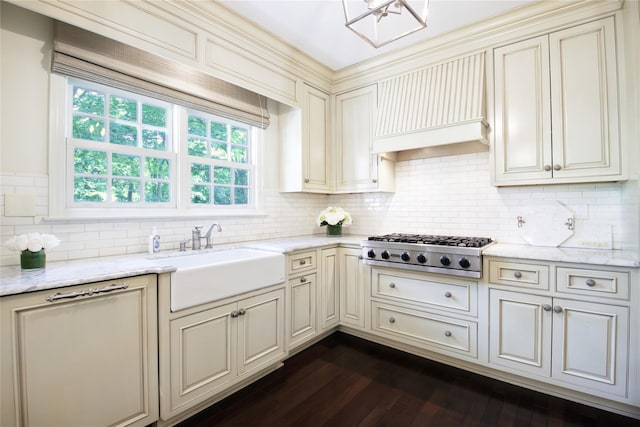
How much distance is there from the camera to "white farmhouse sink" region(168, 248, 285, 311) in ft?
5.42

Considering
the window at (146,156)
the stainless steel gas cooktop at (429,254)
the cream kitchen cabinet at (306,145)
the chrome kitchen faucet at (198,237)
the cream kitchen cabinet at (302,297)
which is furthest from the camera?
the cream kitchen cabinet at (306,145)

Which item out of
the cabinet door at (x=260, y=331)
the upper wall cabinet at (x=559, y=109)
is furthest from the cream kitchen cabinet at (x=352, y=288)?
the upper wall cabinet at (x=559, y=109)

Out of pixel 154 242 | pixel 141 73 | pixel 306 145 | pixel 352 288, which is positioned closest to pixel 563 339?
pixel 352 288

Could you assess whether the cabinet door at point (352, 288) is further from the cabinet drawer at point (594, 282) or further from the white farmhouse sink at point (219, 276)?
the cabinet drawer at point (594, 282)

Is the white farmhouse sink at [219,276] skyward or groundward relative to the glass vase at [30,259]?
→ groundward

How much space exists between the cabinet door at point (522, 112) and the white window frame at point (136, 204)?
213 cm

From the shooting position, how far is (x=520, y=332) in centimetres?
202

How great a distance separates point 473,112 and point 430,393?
216cm

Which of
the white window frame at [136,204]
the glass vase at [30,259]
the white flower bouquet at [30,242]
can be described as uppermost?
the white window frame at [136,204]

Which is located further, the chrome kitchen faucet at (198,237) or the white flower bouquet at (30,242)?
the chrome kitchen faucet at (198,237)

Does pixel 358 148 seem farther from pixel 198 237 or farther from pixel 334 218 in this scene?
pixel 198 237

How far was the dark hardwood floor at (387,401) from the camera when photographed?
1.75 metres

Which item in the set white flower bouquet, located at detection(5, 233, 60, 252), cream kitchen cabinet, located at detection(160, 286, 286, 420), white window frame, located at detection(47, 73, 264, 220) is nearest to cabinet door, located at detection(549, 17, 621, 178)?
cream kitchen cabinet, located at detection(160, 286, 286, 420)

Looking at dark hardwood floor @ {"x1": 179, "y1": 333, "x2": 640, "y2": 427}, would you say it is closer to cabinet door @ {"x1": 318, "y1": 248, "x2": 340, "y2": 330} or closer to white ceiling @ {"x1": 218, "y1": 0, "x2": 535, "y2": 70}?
cabinet door @ {"x1": 318, "y1": 248, "x2": 340, "y2": 330}
